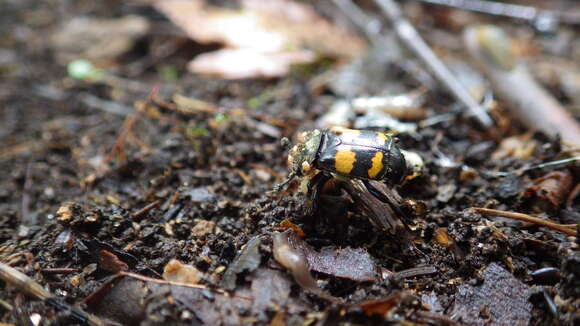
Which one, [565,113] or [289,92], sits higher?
[565,113]

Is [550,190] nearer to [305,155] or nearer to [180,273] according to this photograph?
[305,155]

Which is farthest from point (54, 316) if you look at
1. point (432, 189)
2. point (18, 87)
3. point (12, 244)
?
point (18, 87)

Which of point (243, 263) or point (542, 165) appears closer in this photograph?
point (243, 263)

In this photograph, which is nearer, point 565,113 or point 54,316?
point 54,316

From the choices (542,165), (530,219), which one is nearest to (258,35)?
(542,165)

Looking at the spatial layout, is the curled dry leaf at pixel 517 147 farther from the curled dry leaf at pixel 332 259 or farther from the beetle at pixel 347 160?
the curled dry leaf at pixel 332 259

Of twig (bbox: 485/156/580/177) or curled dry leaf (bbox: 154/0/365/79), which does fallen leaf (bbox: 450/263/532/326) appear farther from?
curled dry leaf (bbox: 154/0/365/79)

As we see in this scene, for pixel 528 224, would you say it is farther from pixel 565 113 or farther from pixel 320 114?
pixel 320 114
